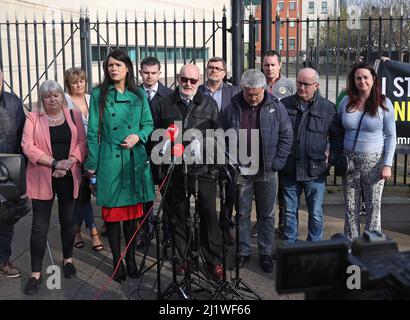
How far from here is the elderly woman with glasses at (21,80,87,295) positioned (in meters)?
4.11

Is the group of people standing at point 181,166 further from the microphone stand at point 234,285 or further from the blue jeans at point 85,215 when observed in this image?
the blue jeans at point 85,215

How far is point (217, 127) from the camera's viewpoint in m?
4.20

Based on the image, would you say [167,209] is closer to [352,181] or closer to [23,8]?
[352,181]

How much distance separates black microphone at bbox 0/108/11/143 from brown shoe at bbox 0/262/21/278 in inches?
45.0

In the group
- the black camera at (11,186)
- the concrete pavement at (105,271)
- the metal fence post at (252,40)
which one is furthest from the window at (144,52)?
the black camera at (11,186)

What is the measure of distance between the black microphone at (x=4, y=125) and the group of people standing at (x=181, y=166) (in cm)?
8

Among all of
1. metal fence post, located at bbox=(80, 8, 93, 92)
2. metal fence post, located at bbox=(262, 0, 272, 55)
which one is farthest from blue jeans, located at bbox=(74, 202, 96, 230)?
metal fence post, located at bbox=(262, 0, 272, 55)

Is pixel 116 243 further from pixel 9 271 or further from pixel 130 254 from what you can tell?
pixel 9 271

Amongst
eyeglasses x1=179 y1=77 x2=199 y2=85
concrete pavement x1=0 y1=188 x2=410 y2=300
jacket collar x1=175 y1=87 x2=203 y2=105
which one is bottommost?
concrete pavement x1=0 y1=188 x2=410 y2=300

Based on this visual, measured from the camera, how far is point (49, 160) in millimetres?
4082

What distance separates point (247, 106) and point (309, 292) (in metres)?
2.70

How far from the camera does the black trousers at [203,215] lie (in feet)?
13.6

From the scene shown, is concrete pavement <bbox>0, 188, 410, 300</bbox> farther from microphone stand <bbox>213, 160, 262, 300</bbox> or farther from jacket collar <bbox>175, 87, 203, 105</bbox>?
jacket collar <bbox>175, 87, 203, 105</bbox>
